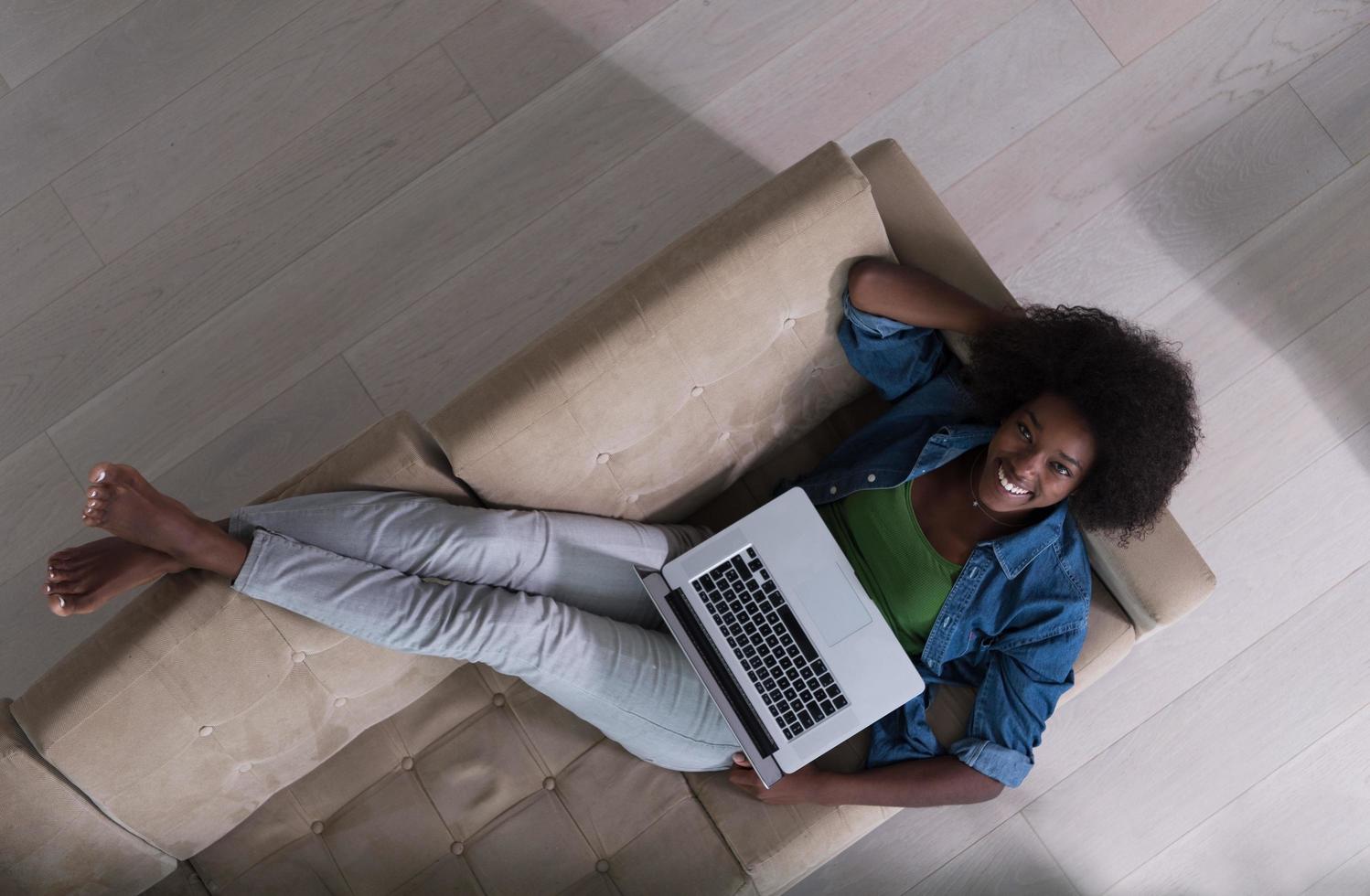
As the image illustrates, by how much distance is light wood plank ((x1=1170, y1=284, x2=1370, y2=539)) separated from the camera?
5.97ft

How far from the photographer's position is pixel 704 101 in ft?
6.24

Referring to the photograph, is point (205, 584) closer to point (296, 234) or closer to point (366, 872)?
point (366, 872)

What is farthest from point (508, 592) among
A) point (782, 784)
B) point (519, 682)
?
point (782, 784)

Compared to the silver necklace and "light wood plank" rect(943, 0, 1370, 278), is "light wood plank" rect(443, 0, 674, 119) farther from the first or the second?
the silver necklace

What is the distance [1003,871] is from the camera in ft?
5.91

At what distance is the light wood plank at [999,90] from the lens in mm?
1884

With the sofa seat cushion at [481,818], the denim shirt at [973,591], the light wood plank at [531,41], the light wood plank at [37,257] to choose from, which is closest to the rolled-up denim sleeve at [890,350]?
the denim shirt at [973,591]

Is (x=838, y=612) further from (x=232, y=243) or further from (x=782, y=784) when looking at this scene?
(x=232, y=243)

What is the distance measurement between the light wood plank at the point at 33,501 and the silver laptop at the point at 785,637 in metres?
1.22

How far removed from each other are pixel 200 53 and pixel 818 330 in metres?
1.40

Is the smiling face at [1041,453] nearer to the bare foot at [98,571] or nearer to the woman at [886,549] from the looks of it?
the woman at [886,549]

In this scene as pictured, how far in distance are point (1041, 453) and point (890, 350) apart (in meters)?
0.26

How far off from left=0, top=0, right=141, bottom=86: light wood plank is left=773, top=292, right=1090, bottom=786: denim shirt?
1632 millimetres

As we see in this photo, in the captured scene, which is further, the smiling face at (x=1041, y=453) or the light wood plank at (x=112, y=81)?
the light wood plank at (x=112, y=81)
